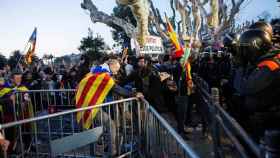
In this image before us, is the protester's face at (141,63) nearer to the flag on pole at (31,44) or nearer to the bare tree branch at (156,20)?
the flag on pole at (31,44)

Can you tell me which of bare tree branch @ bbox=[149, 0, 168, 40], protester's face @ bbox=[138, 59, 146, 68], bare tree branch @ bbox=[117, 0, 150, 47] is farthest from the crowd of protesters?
bare tree branch @ bbox=[149, 0, 168, 40]

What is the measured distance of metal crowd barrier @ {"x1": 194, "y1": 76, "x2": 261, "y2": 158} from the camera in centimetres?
233

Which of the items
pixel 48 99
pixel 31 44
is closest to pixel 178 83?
pixel 48 99

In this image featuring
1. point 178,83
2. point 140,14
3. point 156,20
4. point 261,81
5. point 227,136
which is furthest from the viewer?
point 156,20

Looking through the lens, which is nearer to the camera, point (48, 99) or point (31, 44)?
point (48, 99)

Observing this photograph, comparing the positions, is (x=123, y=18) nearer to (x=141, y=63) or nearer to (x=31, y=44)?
(x=31, y=44)

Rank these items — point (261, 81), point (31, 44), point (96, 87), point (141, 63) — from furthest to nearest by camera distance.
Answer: point (31, 44) → point (141, 63) → point (96, 87) → point (261, 81)

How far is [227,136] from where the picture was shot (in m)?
3.27

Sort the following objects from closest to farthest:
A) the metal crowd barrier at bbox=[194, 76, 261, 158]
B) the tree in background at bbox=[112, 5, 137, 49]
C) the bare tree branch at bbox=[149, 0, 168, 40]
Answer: the metal crowd barrier at bbox=[194, 76, 261, 158]
the bare tree branch at bbox=[149, 0, 168, 40]
the tree in background at bbox=[112, 5, 137, 49]

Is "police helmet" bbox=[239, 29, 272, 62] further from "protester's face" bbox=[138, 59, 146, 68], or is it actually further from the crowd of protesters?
"protester's face" bbox=[138, 59, 146, 68]

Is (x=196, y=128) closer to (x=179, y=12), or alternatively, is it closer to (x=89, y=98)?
(x=89, y=98)

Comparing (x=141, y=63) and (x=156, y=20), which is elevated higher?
(x=156, y=20)

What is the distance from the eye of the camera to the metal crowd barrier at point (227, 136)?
233 centimetres

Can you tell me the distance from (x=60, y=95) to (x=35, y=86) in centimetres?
252
